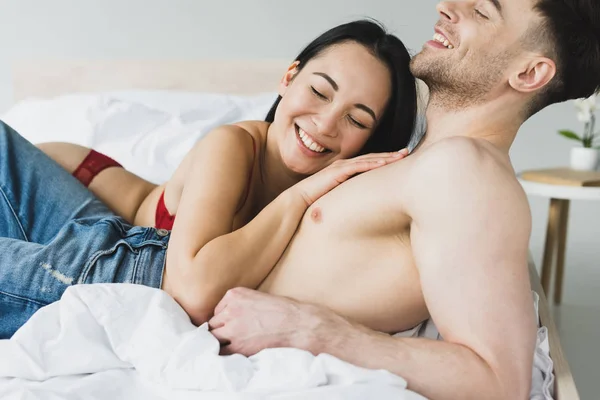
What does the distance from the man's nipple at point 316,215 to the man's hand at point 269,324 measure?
7.0 inches

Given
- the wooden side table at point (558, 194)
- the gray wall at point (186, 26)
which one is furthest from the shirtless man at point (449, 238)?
the gray wall at point (186, 26)

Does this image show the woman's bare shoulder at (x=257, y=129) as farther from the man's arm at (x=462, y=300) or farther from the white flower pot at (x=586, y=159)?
the white flower pot at (x=586, y=159)

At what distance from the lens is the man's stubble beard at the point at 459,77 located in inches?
51.3

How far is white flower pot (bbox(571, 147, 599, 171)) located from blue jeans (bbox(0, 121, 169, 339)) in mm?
2121

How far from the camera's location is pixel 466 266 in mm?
1007

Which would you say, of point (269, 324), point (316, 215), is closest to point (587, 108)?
point (316, 215)

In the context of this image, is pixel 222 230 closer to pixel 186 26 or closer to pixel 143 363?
pixel 143 363

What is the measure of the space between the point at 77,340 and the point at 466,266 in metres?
0.61

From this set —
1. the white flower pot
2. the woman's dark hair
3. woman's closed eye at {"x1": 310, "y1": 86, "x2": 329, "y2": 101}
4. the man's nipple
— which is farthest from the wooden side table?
the man's nipple

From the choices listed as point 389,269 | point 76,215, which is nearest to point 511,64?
point 389,269

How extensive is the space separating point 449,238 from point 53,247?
788mm

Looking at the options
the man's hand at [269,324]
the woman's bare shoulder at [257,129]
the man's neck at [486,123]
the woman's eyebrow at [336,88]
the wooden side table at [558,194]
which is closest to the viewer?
the man's hand at [269,324]

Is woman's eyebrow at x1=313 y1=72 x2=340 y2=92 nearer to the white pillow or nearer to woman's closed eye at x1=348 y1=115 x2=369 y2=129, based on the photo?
woman's closed eye at x1=348 y1=115 x2=369 y2=129

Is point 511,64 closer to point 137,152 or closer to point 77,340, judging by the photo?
point 77,340
